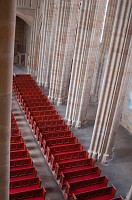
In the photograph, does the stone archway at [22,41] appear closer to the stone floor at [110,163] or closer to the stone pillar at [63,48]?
the stone pillar at [63,48]

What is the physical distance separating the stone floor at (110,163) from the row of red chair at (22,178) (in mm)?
911

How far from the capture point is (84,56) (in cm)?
1639

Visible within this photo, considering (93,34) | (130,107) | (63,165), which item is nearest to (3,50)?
(63,165)

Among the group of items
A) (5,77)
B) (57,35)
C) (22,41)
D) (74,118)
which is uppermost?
(5,77)

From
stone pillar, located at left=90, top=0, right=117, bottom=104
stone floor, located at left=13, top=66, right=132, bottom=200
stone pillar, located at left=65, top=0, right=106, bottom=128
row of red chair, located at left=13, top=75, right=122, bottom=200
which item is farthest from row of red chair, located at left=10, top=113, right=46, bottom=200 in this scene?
stone pillar, located at left=90, top=0, right=117, bottom=104

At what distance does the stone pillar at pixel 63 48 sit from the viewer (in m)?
19.3

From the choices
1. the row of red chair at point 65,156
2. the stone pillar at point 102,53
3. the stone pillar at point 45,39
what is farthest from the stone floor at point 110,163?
the stone pillar at point 45,39

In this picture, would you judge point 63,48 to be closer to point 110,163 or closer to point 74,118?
point 74,118

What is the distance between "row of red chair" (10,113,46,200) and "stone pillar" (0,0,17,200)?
302 centimetres

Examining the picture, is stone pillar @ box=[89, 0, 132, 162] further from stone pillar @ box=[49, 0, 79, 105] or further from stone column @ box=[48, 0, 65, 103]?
stone column @ box=[48, 0, 65, 103]

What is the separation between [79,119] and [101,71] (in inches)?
235

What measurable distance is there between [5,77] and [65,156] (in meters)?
8.18

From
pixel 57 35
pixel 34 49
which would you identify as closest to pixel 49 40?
pixel 34 49

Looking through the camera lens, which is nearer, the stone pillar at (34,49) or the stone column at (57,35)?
the stone column at (57,35)
